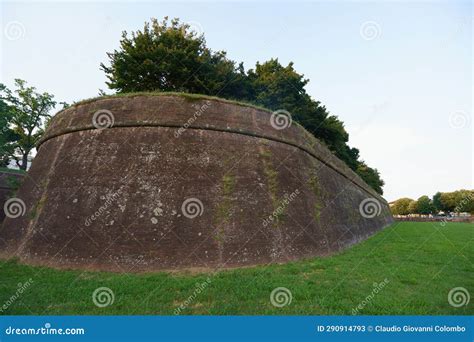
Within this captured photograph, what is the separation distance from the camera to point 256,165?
10.2m

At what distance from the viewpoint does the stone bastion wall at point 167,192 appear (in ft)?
26.5

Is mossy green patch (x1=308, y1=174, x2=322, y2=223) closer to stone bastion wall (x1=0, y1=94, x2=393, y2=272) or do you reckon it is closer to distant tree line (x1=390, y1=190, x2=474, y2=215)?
stone bastion wall (x1=0, y1=94, x2=393, y2=272)

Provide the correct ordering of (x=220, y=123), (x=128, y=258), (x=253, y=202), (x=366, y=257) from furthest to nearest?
(x=220, y=123)
(x=366, y=257)
(x=253, y=202)
(x=128, y=258)

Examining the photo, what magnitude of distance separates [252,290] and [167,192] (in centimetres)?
419

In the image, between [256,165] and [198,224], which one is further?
[256,165]

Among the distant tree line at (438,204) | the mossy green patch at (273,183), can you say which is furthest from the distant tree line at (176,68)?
the distant tree line at (438,204)

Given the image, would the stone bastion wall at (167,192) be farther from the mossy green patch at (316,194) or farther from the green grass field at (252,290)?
the green grass field at (252,290)

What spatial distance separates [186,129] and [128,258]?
4646mm

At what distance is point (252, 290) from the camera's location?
593cm

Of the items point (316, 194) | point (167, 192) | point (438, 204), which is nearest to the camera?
point (167, 192)

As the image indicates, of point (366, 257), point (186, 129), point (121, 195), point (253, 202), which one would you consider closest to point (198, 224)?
point (253, 202)

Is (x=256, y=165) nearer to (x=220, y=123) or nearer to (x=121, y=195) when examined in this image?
(x=220, y=123)

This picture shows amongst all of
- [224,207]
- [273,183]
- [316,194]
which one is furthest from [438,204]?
[224,207]

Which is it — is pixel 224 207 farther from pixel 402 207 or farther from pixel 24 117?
pixel 402 207
